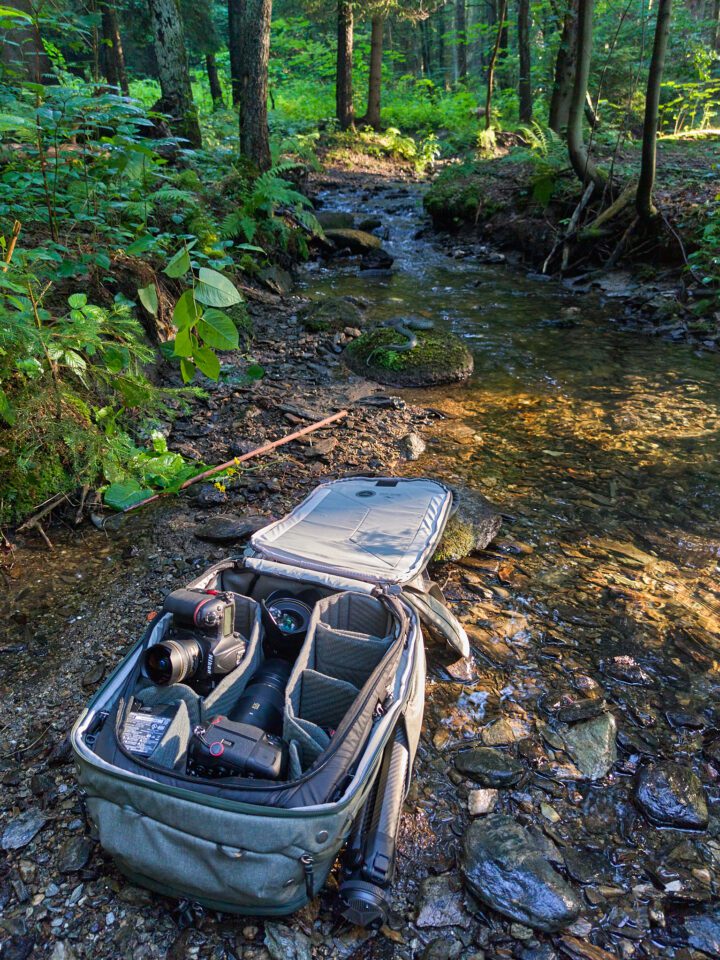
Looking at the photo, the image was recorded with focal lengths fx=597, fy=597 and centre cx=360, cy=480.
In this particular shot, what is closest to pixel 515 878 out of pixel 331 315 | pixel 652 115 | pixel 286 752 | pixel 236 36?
pixel 286 752

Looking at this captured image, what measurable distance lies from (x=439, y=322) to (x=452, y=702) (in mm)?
6767

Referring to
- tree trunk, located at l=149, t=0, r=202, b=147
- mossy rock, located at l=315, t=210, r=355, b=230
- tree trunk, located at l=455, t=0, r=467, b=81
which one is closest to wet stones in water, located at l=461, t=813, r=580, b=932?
tree trunk, located at l=149, t=0, r=202, b=147

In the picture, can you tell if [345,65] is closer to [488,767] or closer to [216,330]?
[216,330]

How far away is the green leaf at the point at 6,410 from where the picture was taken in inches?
128

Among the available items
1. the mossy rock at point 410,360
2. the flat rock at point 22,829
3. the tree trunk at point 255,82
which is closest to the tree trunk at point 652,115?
the mossy rock at point 410,360

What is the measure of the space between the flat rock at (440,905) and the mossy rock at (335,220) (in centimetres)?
1273

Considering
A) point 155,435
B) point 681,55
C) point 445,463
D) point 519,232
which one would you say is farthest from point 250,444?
point 681,55

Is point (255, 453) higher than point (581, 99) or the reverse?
the reverse

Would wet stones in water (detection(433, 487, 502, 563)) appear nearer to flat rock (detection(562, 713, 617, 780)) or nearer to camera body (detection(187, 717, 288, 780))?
flat rock (detection(562, 713, 617, 780))

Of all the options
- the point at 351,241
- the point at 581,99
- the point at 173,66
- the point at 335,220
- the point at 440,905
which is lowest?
the point at 440,905

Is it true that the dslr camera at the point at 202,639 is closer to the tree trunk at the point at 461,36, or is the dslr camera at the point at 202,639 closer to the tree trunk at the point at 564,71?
the tree trunk at the point at 564,71

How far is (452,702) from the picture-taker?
3098 millimetres

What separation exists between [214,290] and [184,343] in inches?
7.7

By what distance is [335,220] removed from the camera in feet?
43.3
